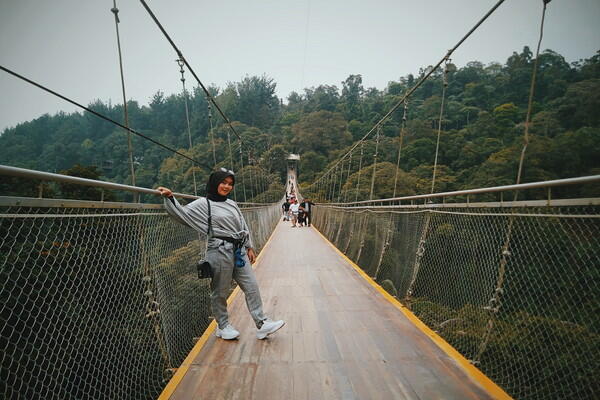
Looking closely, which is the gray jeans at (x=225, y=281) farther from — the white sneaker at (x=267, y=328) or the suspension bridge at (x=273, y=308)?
the suspension bridge at (x=273, y=308)

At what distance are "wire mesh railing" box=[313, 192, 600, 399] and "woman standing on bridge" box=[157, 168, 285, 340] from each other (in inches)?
47.1

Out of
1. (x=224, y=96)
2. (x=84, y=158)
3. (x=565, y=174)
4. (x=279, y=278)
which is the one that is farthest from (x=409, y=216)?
(x=224, y=96)

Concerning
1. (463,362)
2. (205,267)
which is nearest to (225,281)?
(205,267)

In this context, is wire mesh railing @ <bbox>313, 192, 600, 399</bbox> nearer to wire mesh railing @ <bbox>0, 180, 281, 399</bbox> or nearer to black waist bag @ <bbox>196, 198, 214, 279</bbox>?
black waist bag @ <bbox>196, 198, 214, 279</bbox>

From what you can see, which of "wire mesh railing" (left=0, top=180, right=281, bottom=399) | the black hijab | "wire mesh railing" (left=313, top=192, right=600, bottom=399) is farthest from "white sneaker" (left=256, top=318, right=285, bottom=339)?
"wire mesh railing" (left=313, top=192, right=600, bottom=399)

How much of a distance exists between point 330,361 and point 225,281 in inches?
28.0

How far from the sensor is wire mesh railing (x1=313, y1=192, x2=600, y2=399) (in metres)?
1.45

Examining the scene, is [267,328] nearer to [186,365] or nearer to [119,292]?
[186,365]

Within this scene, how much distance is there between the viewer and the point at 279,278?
146 inches

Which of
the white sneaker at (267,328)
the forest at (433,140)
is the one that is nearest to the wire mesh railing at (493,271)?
the white sneaker at (267,328)

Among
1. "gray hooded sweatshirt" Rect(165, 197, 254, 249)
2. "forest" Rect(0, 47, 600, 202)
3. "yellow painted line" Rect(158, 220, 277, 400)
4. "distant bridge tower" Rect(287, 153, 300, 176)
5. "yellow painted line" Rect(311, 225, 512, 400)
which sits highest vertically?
"distant bridge tower" Rect(287, 153, 300, 176)

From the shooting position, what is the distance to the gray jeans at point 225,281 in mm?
1867

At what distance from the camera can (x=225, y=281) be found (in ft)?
6.29

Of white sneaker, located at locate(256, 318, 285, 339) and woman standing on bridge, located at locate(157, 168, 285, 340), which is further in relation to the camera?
white sneaker, located at locate(256, 318, 285, 339)
